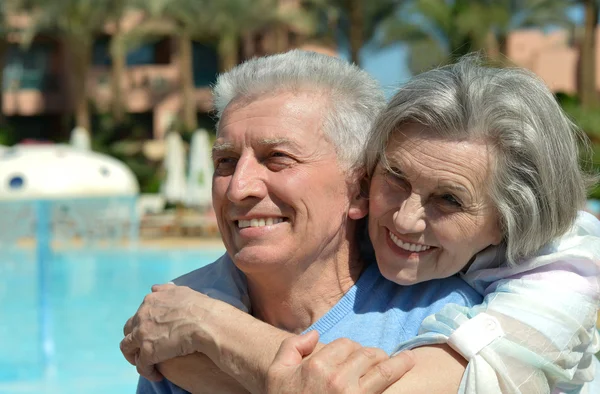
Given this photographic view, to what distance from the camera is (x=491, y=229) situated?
223 cm

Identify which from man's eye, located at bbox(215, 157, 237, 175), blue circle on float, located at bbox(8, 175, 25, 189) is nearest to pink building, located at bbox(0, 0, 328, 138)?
blue circle on float, located at bbox(8, 175, 25, 189)

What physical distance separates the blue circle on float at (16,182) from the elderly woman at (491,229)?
1091 centimetres

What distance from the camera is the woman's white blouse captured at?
200 centimetres

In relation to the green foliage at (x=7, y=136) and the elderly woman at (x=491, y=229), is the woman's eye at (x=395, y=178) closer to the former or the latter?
the elderly woman at (x=491, y=229)

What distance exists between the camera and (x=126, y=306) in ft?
38.1

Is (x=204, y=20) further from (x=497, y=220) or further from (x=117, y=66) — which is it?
(x=497, y=220)

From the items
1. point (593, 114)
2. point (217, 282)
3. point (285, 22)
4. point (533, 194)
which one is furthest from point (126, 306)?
point (285, 22)

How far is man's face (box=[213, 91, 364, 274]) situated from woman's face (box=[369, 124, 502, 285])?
0.17 m

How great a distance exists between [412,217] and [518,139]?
13.0 inches

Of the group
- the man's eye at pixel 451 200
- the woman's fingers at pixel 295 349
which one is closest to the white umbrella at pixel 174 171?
the man's eye at pixel 451 200

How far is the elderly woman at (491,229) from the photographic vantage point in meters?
2.01

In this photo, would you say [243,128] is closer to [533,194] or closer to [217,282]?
[217,282]

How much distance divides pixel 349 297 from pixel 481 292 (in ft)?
1.30

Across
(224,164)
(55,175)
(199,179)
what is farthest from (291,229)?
(199,179)
